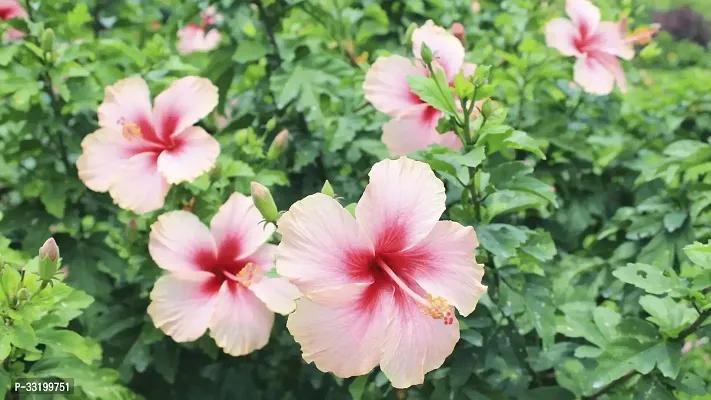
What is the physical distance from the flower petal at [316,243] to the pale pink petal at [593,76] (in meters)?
0.93

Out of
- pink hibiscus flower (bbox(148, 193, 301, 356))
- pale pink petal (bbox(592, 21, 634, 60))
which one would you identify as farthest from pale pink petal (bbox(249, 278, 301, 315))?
pale pink petal (bbox(592, 21, 634, 60))

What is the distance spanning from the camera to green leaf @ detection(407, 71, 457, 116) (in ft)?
3.76

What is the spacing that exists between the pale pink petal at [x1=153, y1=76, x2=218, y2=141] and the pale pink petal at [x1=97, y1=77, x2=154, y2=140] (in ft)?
0.09

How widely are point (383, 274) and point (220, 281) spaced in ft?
1.57

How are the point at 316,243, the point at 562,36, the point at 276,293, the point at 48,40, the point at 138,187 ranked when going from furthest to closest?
the point at 562,36 < the point at 48,40 < the point at 138,187 < the point at 276,293 < the point at 316,243

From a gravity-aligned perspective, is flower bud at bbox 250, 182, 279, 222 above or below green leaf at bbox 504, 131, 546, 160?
below

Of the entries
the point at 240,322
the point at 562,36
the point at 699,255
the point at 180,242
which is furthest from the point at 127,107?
the point at 699,255

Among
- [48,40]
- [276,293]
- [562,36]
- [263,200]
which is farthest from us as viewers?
[562,36]

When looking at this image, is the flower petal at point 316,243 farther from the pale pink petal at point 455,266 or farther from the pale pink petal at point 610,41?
the pale pink petal at point 610,41

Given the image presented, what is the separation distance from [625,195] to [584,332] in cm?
87

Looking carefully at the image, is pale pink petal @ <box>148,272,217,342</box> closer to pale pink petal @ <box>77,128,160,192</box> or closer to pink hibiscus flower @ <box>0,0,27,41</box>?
pale pink petal @ <box>77,128,160,192</box>

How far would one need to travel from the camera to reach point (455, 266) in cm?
99

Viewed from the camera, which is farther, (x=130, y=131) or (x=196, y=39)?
(x=196, y=39)

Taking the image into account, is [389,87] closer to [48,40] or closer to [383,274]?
[383,274]
